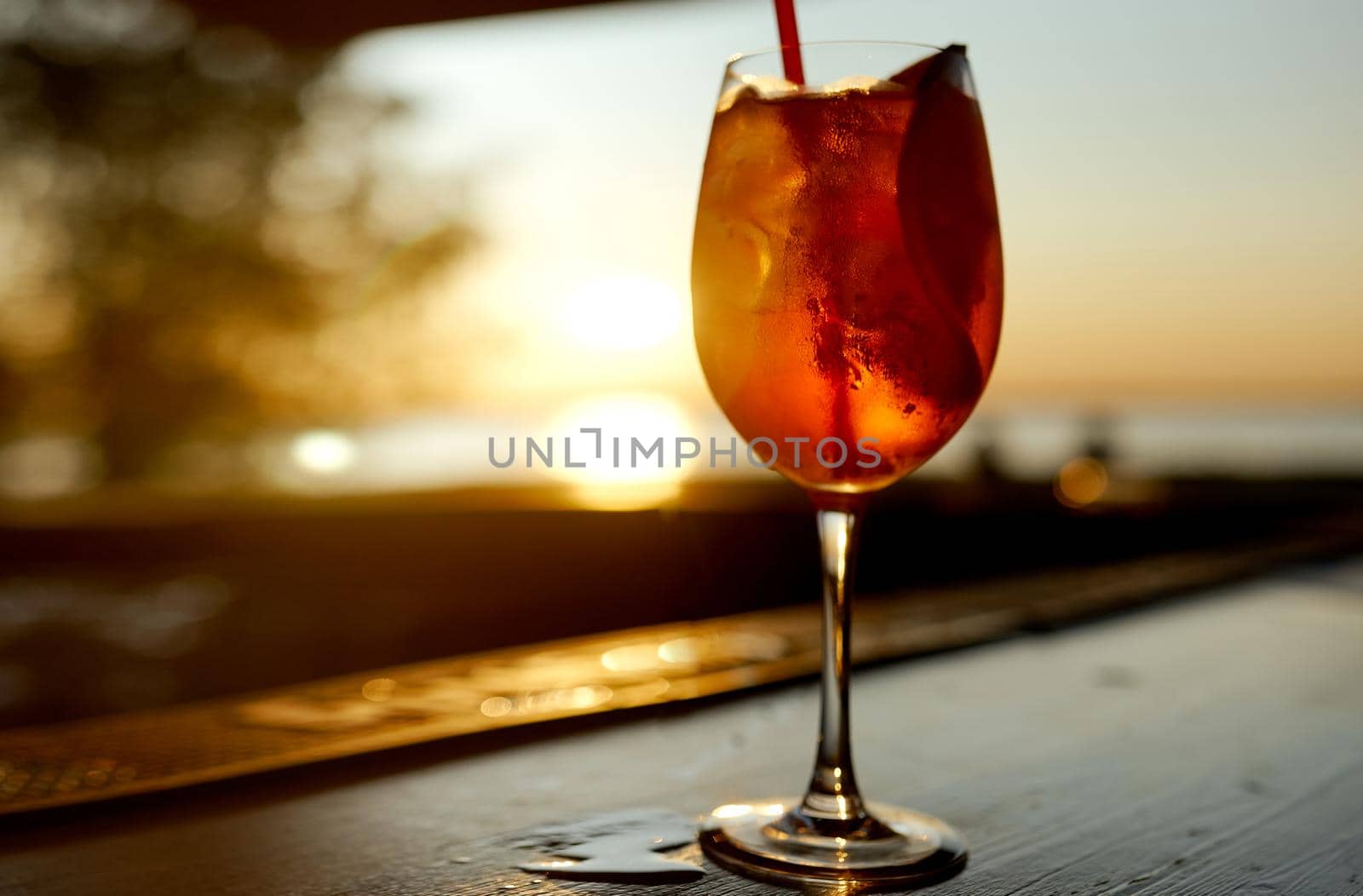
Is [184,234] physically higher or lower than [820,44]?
higher

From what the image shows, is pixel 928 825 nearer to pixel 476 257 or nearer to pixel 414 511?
pixel 414 511

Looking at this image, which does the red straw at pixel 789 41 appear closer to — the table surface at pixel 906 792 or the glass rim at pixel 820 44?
the glass rim at pixel 820 44

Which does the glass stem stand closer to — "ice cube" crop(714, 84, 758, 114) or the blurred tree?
"ice cube" crop(714, 84, 758, 114)

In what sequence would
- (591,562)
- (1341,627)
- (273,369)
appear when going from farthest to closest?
(273,369) → (591,562) → (1341,627)

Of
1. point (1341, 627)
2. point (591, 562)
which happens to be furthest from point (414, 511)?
point (1341, 627)

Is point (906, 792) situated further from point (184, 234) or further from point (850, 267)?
point (184, 234)

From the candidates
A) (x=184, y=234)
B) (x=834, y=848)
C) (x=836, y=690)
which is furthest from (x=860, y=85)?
(x=184, y=234)
